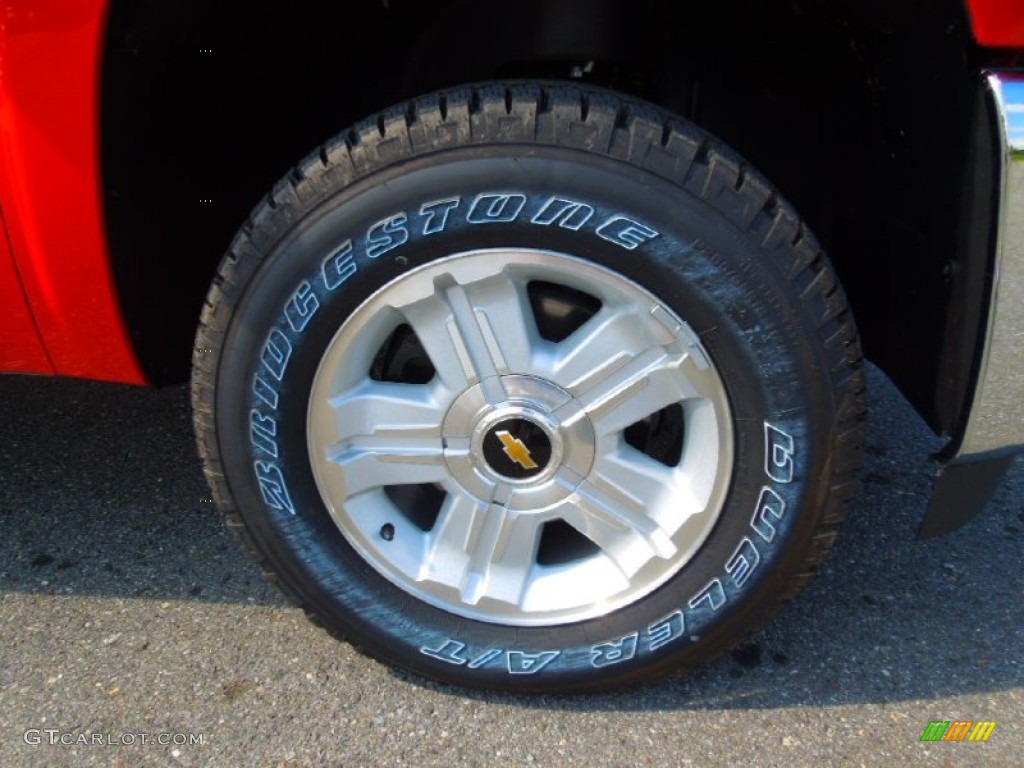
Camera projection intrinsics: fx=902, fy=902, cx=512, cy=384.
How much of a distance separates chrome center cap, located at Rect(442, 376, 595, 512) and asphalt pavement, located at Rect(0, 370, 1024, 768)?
1.49ft

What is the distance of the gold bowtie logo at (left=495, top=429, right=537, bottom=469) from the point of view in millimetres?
1656

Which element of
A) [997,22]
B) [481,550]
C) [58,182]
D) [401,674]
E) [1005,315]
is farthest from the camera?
[401,674]

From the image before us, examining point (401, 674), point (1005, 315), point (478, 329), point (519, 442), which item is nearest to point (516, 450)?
point (519, 442)

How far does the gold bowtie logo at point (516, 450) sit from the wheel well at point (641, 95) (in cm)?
75

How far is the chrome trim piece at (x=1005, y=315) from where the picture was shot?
4.38ft

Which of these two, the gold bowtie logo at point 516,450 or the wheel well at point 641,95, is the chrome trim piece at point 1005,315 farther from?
the gold bowtie logo at point 516,450

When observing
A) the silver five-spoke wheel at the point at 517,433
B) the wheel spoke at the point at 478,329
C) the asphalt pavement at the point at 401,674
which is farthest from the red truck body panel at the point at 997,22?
the asphalt pavement at the point at 401,674

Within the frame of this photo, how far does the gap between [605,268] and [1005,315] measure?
64 cm

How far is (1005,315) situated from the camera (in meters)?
1.43

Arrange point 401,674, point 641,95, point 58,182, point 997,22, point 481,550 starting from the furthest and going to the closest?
point 641,95
point 401,674
point 481,550
point 58,182
point 997,22

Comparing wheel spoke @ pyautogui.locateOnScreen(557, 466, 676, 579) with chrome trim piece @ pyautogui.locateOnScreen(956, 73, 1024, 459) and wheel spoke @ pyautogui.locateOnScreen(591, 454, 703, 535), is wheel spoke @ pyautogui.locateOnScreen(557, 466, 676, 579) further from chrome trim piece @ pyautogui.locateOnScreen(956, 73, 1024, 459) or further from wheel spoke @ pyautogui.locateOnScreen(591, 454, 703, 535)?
chrome trim piece @ pyautogui.locateOnScreen(956, 73, 1024, 459)

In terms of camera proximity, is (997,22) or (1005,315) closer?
(997,22)

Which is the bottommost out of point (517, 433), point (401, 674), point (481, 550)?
point (401, 674)

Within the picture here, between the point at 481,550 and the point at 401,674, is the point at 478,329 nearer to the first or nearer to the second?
the point at 481,550
